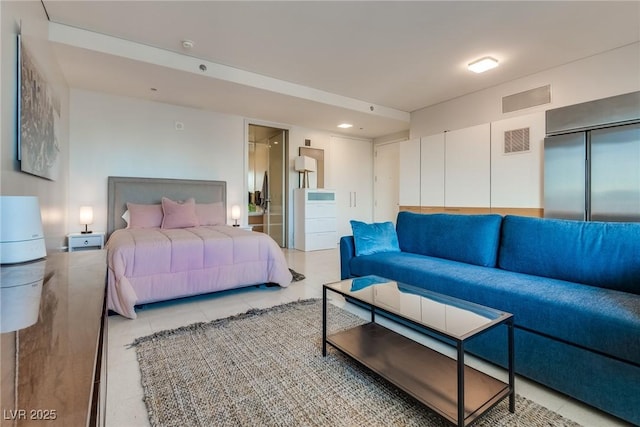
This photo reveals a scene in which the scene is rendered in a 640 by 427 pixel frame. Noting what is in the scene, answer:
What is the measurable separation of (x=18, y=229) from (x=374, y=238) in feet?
8.72

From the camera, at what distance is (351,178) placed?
708 cm

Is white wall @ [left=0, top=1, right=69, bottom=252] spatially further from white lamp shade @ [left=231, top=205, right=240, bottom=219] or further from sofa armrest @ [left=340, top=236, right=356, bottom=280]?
sofa armrest @ [left=340, top=236, right=356, bottom=280]

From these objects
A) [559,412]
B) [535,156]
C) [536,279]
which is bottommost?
[559,412]

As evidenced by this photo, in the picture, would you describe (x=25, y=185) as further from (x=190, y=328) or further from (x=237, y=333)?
(x=237, y=333)

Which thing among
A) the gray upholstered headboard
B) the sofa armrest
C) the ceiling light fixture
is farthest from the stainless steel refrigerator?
the gray upholstered headboard

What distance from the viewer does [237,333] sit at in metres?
2.32

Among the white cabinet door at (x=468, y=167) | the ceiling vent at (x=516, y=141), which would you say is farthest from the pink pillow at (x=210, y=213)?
the ceiling vent at (x=516, y=141)

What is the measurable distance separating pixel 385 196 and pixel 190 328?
561cm

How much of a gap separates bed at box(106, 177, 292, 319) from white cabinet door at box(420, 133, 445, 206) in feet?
9.40

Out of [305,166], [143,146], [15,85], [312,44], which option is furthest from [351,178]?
[15,85]

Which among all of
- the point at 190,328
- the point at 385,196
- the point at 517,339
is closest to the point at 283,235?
the point at 385,196

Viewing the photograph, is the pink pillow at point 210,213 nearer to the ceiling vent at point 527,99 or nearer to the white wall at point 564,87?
the white wall at point 564,87

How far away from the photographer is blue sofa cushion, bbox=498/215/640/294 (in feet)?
6.13

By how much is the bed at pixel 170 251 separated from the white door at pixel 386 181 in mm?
4013
